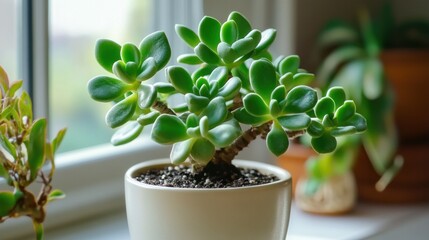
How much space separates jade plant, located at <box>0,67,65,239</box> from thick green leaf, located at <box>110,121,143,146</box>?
0.16 ft

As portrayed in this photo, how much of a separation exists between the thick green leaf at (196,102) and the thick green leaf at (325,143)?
108mm

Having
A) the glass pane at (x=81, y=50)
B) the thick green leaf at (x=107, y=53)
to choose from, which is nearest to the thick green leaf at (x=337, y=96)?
the thick green leaf at (x=107, y=53)

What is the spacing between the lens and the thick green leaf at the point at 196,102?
0.68m

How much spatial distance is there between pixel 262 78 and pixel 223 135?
81 mm

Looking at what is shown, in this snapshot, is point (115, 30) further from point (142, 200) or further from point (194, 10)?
point (142, 200)

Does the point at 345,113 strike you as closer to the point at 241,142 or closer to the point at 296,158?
the point at 241,142

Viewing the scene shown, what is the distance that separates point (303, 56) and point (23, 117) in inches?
28.4

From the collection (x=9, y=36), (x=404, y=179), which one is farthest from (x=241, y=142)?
(x=404, y=179)

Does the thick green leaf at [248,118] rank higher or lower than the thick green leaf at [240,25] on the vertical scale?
lower

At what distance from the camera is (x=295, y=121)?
68 centimetres

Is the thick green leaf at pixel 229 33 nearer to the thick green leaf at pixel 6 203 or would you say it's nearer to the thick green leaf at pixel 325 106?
the thick green leaf at pixel 325 106

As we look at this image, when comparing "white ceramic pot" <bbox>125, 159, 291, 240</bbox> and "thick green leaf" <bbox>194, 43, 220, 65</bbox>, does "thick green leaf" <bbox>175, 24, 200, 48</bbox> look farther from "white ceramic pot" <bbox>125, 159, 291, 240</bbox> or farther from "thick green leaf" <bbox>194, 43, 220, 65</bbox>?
"white ceramic pot" <bbox>125, 159, 291, 240</bbox>

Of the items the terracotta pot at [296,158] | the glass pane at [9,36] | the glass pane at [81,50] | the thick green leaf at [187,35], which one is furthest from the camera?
the terracotta pot at [296,158]

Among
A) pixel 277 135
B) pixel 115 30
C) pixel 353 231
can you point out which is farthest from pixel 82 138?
pixel 277 135
